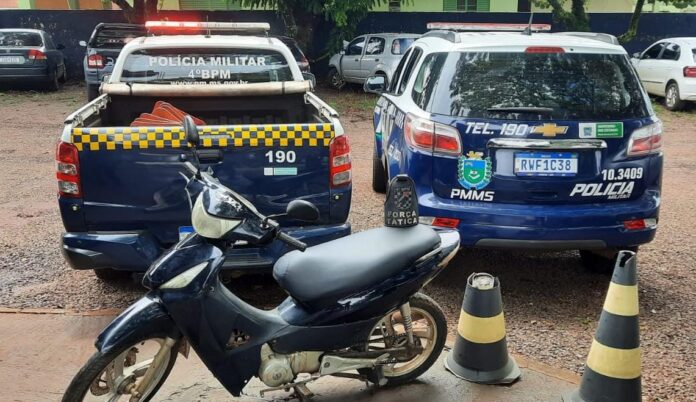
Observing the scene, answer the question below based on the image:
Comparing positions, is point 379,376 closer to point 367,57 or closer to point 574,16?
point 367,57

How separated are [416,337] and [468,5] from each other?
23.4 m

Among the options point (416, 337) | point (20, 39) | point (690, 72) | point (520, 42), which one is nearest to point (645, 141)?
point (520, 42)

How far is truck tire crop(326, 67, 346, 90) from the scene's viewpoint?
18984mm

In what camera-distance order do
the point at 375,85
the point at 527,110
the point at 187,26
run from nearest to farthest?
1. the point at 527,110
2. the point at 375,85
3. the point at 187,26

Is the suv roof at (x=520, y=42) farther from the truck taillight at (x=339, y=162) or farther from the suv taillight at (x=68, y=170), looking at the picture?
the suv taillight at (x=68, y=170)

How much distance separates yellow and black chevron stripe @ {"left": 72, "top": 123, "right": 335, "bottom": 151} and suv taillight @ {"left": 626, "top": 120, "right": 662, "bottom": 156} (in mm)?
1993

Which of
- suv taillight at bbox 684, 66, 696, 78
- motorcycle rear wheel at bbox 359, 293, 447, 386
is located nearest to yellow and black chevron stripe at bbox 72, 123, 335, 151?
motorcycle rear wheel at bbox 359, 293, 447, 386

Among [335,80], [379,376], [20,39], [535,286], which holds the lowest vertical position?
[335,80]

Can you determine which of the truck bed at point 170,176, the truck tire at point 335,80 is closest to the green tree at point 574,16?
the truck tire at point 335,80

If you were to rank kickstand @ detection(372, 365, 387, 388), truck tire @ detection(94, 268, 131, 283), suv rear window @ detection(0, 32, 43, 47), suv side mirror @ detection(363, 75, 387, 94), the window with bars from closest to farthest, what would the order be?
kickstand @ detection(372, 365, 387, 388) → truck tire @ detection(94, 268, 131, 283) → suv side mirror @ detection(363, 75, 387, 94) → suv rear window @ detection(0, 32, 43, 47) → the window with bars

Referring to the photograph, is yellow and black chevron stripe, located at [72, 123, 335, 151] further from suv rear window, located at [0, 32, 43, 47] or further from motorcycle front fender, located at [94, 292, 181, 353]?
suv rear window, located at [0, 32, 43, 47]

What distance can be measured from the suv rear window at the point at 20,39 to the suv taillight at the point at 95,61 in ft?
11.1

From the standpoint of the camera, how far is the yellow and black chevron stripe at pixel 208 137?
13.7 feet

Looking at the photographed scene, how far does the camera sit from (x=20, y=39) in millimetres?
16719
